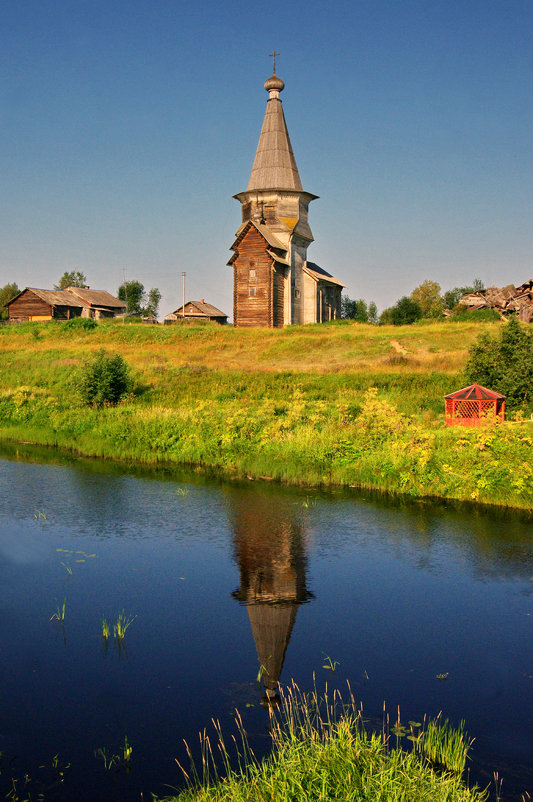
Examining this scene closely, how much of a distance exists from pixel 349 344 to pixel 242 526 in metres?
29.3

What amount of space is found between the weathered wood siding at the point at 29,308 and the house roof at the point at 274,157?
27.7 m

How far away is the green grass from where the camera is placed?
5160mm

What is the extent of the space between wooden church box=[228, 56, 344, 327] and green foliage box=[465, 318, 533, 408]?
89.7 ft

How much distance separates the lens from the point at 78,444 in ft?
80.6

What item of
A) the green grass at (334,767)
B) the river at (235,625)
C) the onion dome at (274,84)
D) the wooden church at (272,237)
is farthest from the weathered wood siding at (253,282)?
the green grass at (334,767)

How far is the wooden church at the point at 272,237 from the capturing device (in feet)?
167

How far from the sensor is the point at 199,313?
88188mm

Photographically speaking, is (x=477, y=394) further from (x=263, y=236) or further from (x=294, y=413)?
(x=263, y=236)

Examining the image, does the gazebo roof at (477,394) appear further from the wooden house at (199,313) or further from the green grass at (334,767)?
the wooden house at (199,313)

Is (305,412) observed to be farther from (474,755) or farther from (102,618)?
(474,755)

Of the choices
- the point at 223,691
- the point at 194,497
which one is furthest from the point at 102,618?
the point at 194,497

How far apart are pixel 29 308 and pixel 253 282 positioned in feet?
96.6

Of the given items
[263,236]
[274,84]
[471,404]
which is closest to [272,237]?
[263,236]

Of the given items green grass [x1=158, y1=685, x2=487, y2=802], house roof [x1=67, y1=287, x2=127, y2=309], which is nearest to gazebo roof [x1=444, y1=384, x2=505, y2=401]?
green grass [x1=158, y1=685, x2=487, y2=802]
